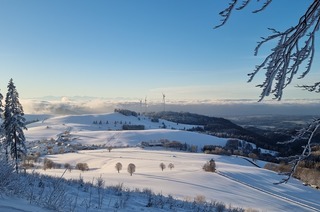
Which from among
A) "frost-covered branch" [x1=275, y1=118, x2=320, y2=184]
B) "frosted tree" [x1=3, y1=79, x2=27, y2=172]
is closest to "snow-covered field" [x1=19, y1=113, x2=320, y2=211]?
"frosted tree" [x1=3, y1=79, x2=27, y2=172]

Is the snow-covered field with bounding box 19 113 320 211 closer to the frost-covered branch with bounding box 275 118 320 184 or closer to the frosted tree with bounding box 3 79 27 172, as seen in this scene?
the frosted tree with bounding box 3 79 27 172

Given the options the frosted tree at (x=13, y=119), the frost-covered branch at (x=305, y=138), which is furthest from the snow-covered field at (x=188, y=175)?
the frost-covered branch at (x=305, y=138)

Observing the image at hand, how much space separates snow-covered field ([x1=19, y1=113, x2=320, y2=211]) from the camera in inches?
1454

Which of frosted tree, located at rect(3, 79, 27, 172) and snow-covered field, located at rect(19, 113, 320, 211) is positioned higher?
frosted tree, located at rect(3, 79, 27, 172)

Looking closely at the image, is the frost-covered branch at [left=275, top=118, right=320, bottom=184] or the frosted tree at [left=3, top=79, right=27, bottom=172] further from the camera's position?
the frosted tree at [left=3, top=79, right=27, bottom=172]

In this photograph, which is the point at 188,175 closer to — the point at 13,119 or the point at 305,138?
the point at 13,119

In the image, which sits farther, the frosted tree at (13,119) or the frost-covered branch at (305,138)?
the frosted tree at (13,119)

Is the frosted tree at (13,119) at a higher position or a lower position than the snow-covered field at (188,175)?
higher

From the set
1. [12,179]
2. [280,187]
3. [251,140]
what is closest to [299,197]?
[280,187]

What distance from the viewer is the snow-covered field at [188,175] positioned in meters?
36.9

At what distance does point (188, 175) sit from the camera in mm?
59469

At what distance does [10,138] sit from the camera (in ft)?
129

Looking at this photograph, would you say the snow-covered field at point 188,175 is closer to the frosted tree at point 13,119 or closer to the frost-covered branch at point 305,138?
the frosted tree at point 13,119

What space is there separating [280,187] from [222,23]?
56041 mm
